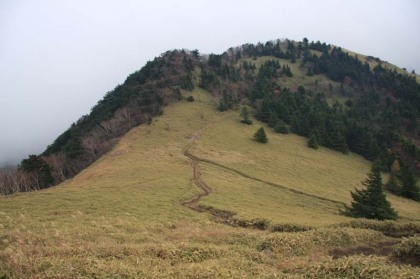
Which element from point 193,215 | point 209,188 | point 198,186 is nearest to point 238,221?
point 193,215

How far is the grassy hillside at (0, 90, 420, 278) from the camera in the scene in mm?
15123

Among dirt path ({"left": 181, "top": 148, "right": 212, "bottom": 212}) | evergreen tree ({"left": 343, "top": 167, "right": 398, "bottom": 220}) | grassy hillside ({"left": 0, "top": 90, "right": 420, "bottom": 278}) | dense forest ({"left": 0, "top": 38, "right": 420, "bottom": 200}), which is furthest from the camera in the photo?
dense forest ({"left": 0, "top": 38, "right": 420, "bottom": 200})

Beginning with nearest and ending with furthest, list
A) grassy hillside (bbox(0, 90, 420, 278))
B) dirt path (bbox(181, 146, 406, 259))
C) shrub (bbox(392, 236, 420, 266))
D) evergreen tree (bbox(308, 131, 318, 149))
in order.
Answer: grassy hillside (bbox(0, 90, 420, 278)) → shrub (bbox(392, 236, 420, 266)) → dirt path (bbox(181, 146, 406, 259)) → evergreen tree (bbox(308, 131, 318, 149))

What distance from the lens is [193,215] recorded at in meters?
36.6

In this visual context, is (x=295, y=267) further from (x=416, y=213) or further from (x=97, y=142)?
(x=97, y=142)

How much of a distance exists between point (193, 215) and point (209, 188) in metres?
17.2

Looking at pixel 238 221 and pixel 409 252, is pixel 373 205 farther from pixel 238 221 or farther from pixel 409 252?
pixel 409 252

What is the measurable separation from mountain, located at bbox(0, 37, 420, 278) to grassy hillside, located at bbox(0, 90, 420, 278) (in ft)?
0.45

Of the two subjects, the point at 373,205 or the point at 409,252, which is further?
the point at 373,205

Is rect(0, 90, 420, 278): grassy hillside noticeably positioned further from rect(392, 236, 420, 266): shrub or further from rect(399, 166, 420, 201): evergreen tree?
rect(399, 166, 420, 201): evergreen tree

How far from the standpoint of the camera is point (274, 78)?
19275 centimetres

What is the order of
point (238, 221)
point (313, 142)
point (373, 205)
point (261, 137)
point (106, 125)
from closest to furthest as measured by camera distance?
point (238, 221)
point (373, 205)
point (261, 137)
point (313, 142)
point (106, 125)

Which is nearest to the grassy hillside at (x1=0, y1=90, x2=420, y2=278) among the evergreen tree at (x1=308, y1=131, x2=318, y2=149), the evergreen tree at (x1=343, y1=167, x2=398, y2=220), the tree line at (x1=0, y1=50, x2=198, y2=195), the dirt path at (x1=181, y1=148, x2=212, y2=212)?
the dirt path at (x1=181, y1=148, x2=212, y2=212)

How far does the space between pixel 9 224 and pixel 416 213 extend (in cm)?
6467
